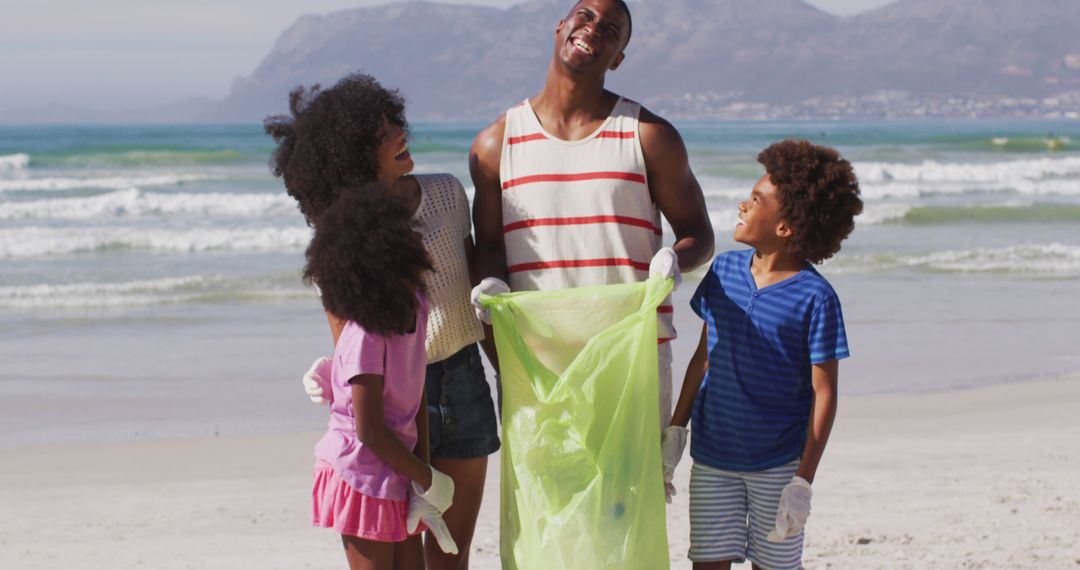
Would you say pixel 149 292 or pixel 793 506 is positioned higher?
pixel 793 506

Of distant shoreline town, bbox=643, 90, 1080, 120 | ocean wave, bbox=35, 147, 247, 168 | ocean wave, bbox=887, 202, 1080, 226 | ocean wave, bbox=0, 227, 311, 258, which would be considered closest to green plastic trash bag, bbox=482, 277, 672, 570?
ocean wave, bbox=0, 227, 311, 258

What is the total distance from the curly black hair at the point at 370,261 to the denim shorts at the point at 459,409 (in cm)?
42

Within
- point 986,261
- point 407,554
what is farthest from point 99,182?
point 407,554

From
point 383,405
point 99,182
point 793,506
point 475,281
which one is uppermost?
point 475,281

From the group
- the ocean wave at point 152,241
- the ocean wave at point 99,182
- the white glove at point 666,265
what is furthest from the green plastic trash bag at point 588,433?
the ocean wave at point 99,182

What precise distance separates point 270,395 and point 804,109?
86933mm

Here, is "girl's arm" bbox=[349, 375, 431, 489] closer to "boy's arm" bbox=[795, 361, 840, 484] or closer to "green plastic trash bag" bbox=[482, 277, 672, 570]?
"green plastic trash bag" bbox=[482, 277, 672, 570]

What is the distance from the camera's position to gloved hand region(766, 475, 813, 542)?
9.48ft

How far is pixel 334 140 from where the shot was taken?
9.45 feet

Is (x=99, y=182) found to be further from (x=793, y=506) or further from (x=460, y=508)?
(x=793, y=506)

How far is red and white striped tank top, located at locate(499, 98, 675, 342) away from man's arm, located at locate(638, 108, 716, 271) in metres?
0.03

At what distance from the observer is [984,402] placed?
269 inches

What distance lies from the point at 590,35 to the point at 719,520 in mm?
1213

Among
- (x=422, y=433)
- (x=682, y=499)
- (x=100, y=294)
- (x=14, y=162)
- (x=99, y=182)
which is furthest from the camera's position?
(x=14, y=162)
